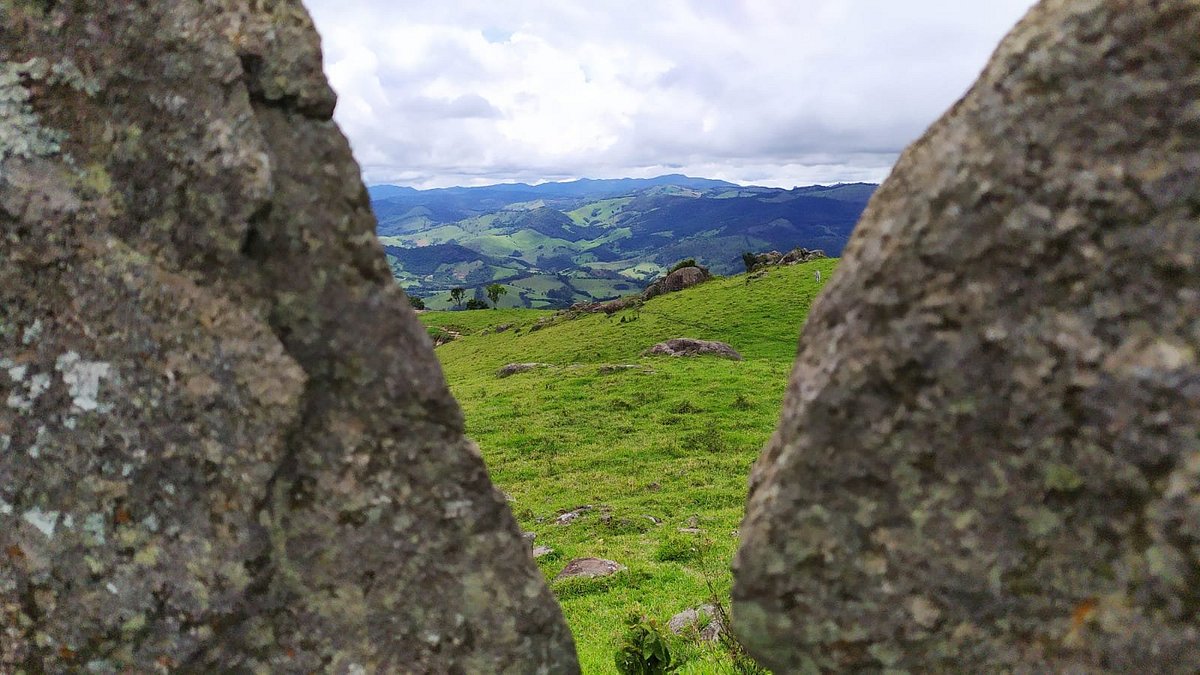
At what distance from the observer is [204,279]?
6.05 meters

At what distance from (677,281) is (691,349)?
46.7 m

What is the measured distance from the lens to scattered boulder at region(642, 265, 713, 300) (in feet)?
324

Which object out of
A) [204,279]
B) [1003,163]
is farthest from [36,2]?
[1003,163]

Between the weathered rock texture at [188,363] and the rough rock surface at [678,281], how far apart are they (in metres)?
91.4

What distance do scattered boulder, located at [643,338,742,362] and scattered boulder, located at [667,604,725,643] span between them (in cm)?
3940

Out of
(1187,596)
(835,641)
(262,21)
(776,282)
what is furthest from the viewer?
(776,282)

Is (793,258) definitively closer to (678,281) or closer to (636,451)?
(678,281)

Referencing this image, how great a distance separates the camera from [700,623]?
12.9 meters

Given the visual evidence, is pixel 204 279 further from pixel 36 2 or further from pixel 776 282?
pixel 776 282

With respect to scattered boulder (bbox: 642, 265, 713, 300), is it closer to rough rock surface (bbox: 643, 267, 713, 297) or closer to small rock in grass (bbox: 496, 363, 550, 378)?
rough rock surface (bbox: 643, 267, 713, 297)

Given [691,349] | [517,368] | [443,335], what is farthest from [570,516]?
[443,335]

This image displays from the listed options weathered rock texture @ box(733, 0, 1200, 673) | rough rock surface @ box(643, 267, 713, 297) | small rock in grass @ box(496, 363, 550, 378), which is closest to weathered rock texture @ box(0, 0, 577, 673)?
weathered rock texture @ box(733, 0, 1200, 673)

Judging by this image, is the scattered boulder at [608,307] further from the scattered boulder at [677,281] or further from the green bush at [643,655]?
the green bush at [643,655]

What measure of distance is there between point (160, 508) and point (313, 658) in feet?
6.05
